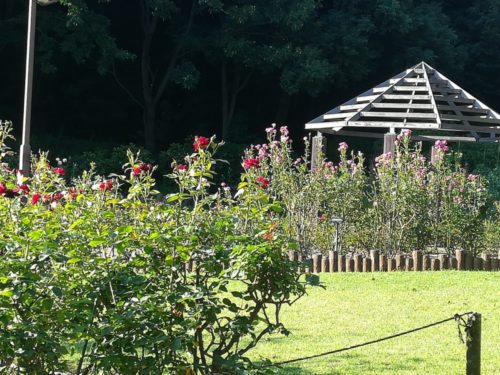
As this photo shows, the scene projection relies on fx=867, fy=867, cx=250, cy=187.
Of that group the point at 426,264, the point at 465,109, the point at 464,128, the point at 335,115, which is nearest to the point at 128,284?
the point at 426,264

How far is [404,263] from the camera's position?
33.6 ft

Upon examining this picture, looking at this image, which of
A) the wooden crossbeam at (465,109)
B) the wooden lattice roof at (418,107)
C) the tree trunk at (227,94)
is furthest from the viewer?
the tree trunk at (227,94)

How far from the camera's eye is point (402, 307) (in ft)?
26.5

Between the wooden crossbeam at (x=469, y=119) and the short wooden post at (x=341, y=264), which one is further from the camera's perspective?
the wooden crossbeam at (x=469, y=119)

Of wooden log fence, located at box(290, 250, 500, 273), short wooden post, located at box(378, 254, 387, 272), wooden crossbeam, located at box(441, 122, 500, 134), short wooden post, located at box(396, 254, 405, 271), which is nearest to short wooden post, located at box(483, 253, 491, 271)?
wooden log fence, located at box(290, 250, 500, 273)

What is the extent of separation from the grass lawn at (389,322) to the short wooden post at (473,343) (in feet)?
5.42

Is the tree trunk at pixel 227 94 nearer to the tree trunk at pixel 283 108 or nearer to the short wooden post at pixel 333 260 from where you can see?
the tree trunk at pixel 283 108

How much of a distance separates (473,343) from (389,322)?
3289 mm

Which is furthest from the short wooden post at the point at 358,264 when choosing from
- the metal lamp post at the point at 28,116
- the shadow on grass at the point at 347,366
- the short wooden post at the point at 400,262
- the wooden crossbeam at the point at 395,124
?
the wooden crossbeam at the point at 395,124

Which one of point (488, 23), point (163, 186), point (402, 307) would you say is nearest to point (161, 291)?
point (402, 307)

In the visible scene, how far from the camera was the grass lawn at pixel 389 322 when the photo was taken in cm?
600

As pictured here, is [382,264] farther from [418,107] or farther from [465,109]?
[465,109]

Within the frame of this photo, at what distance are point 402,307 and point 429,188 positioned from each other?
3195mm

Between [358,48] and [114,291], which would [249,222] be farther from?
[358,48]
